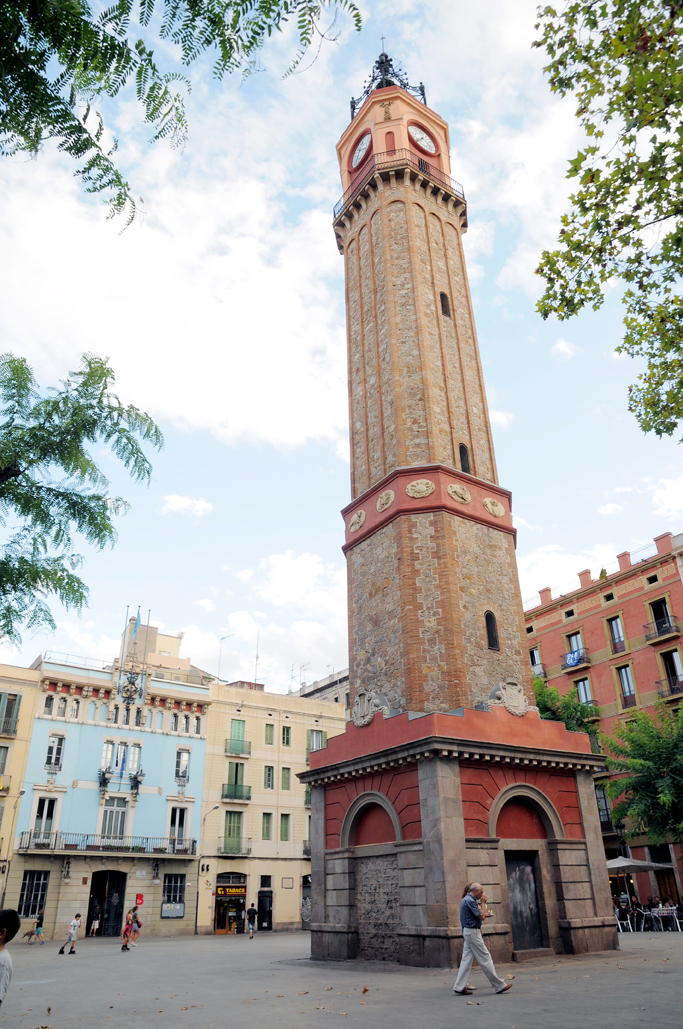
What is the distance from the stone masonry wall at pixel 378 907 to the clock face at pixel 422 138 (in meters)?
25.6

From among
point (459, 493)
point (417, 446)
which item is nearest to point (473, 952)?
point (459, 493)

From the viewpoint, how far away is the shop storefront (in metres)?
36.0

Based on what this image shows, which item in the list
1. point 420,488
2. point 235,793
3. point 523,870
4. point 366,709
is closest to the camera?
point 523,870

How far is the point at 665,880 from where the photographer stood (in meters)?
30.5

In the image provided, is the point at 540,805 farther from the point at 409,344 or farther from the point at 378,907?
the point at 409,344

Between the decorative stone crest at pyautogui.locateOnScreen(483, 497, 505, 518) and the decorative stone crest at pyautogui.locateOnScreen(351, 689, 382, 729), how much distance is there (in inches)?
259

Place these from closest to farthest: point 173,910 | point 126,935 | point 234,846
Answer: point 126,935 < point 173,910 < point 234,846

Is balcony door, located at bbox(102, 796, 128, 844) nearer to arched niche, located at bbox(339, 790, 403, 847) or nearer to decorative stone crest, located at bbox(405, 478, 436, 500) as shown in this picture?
arched niche, located at bbox(339, 790, 403, 847)

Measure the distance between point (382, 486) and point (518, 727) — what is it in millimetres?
7957

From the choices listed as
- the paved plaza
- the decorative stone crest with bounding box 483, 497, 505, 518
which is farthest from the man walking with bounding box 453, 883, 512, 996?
the decorative stone crest with bounding box 483, 497, 505, 518

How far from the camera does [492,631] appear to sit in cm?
1992

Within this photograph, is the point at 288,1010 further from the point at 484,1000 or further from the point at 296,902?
the point at 296,902

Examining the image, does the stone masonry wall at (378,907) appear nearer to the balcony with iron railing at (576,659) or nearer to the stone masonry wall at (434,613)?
the stone masonry wall at (434,613)

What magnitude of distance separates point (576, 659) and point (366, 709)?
72.8 feet
